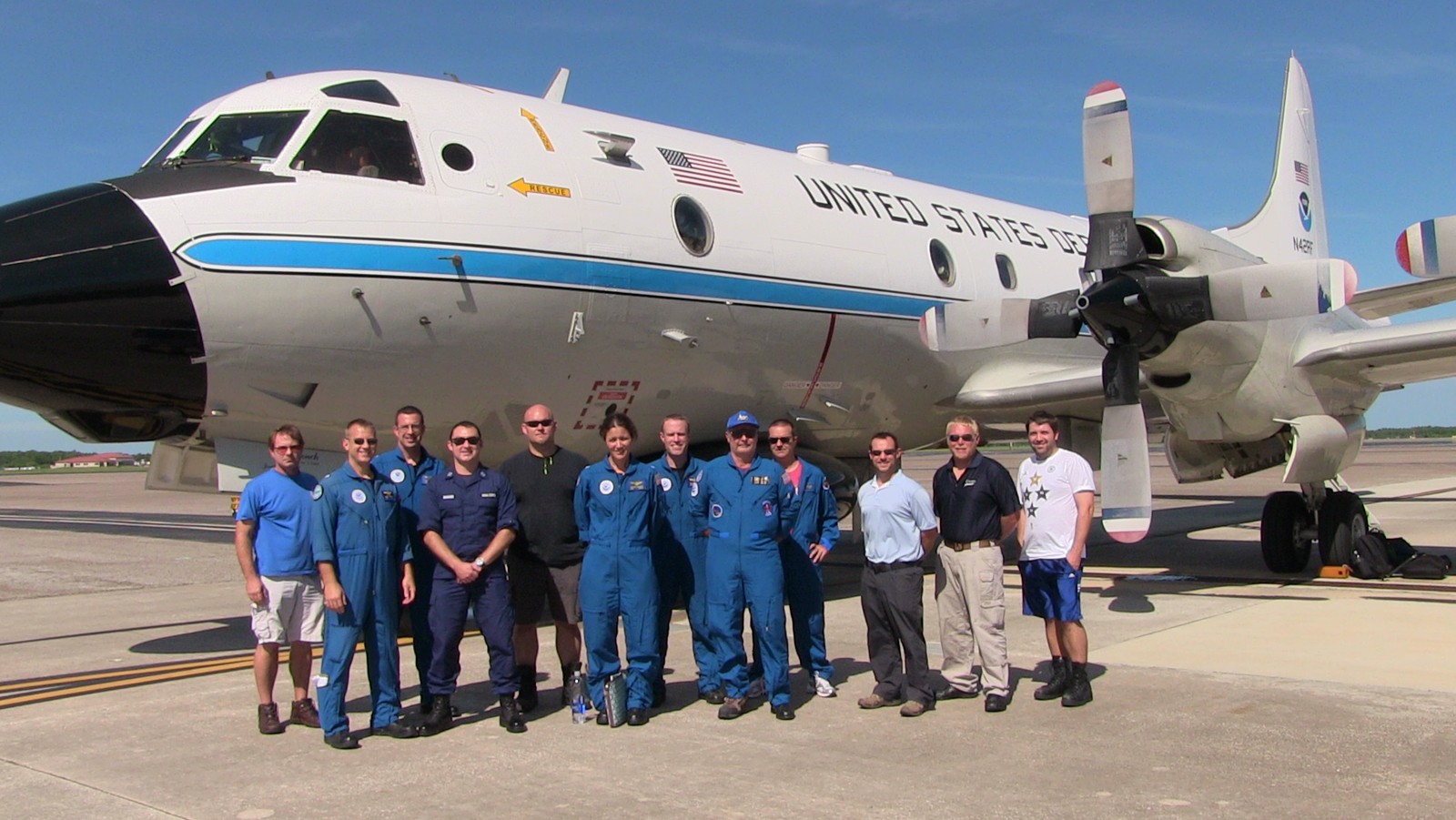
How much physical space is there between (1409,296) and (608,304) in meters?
8.46

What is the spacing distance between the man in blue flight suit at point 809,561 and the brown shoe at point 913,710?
633 millimetres

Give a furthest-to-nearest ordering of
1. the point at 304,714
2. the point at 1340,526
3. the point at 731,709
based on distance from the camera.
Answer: the point at 1340,526 → the point at 731,709 → the point at 304,714

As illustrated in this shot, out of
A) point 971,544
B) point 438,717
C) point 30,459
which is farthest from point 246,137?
point 30,459

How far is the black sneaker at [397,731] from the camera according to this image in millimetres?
6133

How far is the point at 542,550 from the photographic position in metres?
6.79

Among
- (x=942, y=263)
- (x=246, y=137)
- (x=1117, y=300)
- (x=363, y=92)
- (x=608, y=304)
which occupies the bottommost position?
(x=608, y=304)

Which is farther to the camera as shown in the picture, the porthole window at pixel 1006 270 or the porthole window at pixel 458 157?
the porthole window at pixel 1006 270

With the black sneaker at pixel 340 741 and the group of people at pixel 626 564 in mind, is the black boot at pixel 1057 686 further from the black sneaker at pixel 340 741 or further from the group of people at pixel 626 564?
the black sneaker at pixel 340 741

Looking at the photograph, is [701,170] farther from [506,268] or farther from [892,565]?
[892,565]

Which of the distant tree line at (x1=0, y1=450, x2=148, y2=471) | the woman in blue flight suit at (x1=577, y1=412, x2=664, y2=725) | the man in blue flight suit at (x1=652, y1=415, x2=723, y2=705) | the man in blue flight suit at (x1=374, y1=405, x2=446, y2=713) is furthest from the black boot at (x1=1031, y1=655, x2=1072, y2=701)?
the distant tree line at (x1=0, y1=450, x2=148, y2=471)

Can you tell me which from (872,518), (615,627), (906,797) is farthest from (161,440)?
(906,797)

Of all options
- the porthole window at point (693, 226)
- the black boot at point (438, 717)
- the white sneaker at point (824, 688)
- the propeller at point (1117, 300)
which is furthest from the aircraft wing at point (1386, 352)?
the black boot at point (438, 717)

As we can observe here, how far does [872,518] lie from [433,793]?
2.84 meters

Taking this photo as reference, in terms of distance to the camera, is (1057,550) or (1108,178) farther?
(1108,178)
